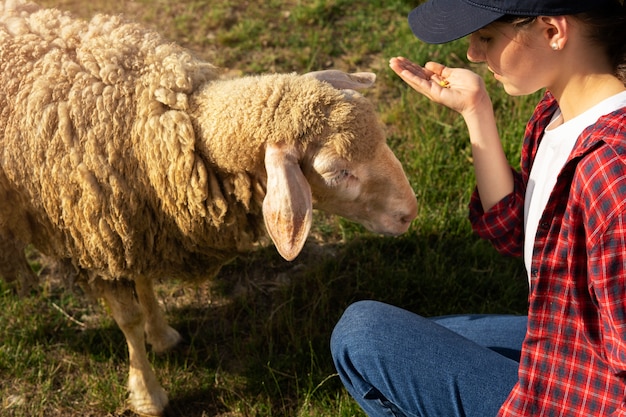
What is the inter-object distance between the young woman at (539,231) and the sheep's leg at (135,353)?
95 centimetres

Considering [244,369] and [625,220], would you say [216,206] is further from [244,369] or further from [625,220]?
[625,220]

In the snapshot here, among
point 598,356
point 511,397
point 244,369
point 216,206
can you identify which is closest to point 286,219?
point 216,206

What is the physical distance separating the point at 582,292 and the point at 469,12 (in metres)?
0.80

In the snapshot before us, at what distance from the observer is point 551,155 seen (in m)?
2.02

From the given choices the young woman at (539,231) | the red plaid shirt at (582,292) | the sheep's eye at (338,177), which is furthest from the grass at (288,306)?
the red plaid shirt at (582,292)

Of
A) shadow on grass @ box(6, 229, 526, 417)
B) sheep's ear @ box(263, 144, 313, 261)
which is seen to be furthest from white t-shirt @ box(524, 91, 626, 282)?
shadow on grass @ box(6, 229, 526, 417)

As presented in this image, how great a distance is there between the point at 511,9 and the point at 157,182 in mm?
1294

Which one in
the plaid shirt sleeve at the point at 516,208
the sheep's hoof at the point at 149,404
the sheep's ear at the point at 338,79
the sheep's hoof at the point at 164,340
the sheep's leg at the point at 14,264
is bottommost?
the sheep's hoof at the point at 149,404

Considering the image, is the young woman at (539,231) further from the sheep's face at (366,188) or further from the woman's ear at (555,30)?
the sheep's face at (366,188)

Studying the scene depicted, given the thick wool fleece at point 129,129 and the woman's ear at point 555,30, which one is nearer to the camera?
the woman's ear at point 555,30

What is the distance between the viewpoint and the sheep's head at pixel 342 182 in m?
2.06

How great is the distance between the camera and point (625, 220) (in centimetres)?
151

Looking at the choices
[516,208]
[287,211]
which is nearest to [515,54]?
[516,208]

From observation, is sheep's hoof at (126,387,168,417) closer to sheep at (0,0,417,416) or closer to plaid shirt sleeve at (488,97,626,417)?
sheep at (0,0,417,416)
